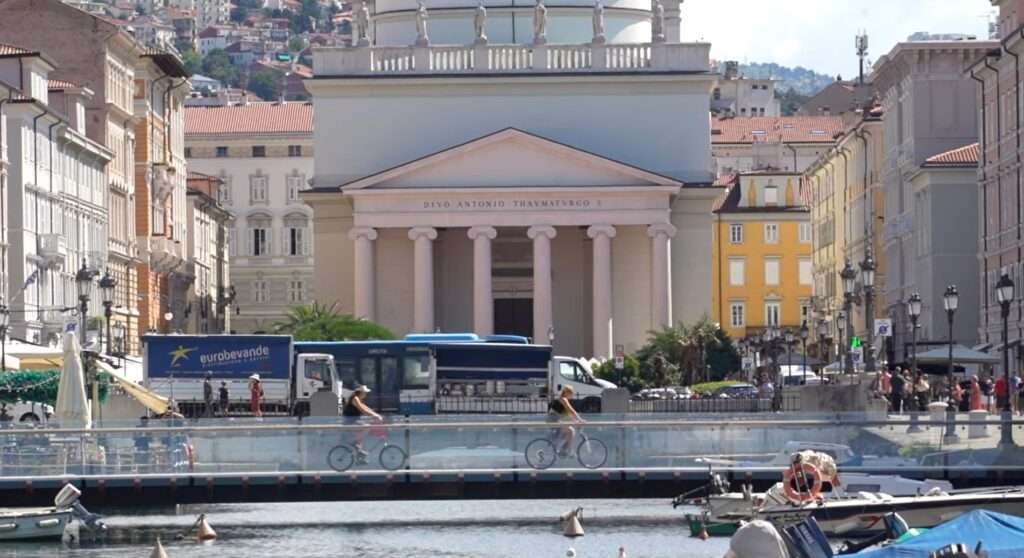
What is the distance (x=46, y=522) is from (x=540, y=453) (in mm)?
8216

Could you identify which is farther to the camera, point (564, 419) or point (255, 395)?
point (255, 395)

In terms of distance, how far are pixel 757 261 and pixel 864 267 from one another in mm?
92734

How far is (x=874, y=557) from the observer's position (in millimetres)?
34688

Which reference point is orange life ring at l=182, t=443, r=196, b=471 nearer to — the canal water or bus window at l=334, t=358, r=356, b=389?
the canal water

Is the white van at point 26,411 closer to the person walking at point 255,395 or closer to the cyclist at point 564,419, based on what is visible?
the person walking at point 255,395

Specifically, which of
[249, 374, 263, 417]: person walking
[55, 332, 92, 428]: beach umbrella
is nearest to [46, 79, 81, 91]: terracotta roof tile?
[249, 374, 263, 417]: person walking

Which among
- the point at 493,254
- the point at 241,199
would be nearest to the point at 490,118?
the point at 493,254

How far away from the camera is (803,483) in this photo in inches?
1679

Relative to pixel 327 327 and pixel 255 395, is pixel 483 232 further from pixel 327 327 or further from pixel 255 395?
pixel 255 395

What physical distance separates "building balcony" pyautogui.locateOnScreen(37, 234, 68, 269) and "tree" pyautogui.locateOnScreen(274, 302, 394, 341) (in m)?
8.05

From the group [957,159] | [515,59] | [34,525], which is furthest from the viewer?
[515,59]

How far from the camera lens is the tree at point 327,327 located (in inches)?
3957

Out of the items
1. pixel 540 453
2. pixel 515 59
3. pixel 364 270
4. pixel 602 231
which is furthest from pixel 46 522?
pixel 515 59

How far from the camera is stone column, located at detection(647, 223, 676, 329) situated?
112 m
